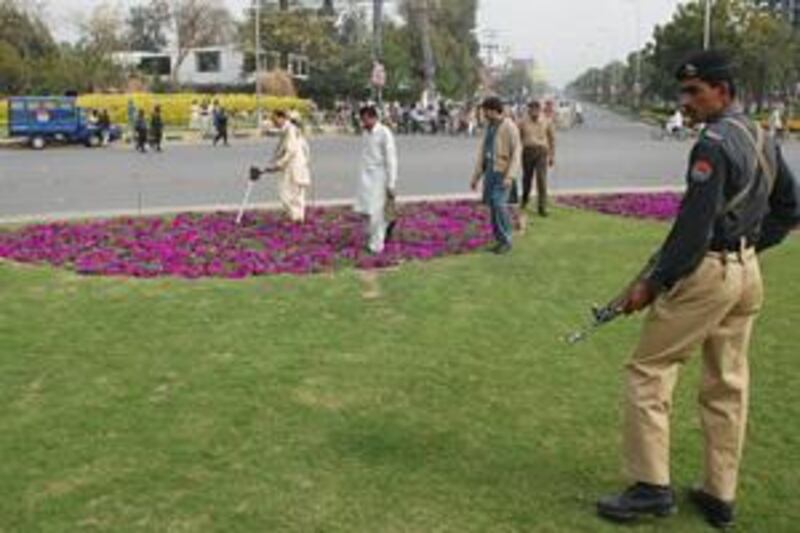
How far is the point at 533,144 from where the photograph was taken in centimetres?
1539

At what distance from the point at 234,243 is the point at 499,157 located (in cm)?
332

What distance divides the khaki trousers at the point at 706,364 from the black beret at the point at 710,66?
2.39 ft

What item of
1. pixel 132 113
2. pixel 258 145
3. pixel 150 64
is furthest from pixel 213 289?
pixel 150 64

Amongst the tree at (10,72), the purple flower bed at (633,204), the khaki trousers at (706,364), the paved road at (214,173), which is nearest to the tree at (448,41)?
the tree at (10,72)

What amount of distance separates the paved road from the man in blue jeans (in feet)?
22.3

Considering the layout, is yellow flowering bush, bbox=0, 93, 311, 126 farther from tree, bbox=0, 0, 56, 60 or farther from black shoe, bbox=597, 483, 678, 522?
black shoe, bbox=597, 483, 678, 522

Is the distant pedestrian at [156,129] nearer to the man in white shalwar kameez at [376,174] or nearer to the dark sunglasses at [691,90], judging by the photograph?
the man in white shalwar kameez at [376,174]

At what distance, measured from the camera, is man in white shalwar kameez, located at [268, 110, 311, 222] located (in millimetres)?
13953

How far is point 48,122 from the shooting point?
37.1 m

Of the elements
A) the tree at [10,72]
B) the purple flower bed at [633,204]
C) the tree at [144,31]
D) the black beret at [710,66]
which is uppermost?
the tree at [144,31]

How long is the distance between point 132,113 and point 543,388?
125 ft

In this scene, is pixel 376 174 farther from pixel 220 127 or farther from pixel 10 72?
pixel 10 72

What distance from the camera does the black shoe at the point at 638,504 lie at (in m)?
4.68

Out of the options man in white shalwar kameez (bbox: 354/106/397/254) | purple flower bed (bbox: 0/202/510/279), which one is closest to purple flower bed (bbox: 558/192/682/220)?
purple flower bed (bbox: 0/202/510/279)
